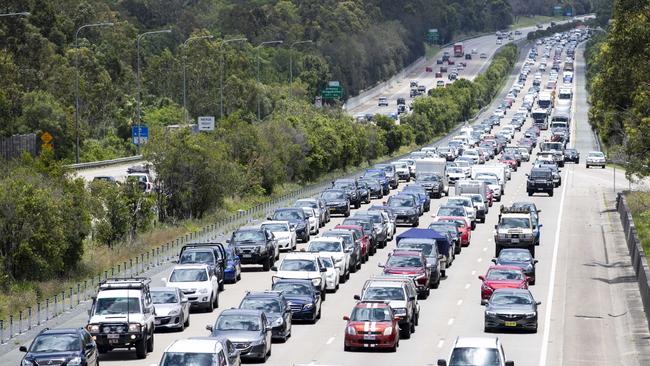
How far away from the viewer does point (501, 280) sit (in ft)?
157

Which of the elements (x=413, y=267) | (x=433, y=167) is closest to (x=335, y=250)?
(x=413, y=267)

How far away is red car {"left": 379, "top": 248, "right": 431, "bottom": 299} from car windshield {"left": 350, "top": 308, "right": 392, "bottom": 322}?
9.94m

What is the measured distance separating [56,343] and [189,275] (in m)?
13.4

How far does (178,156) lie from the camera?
72.8 m

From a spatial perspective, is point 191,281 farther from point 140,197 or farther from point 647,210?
point 647,210

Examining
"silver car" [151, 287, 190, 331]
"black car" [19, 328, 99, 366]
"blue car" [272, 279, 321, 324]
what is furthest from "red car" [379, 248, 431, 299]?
"black car" [19, 328, 99, 366]

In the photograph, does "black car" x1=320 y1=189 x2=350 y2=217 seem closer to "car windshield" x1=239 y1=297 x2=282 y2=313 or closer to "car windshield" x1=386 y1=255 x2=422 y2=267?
"car windshield" x1=386 y1=255 x2=422 y2=267

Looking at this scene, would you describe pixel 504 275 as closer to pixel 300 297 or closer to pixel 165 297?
pixel 300 297

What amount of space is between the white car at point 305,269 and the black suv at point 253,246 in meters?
7.29

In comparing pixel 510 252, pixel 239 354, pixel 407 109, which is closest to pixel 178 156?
pixel 510 252

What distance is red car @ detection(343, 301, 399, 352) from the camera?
38625mm

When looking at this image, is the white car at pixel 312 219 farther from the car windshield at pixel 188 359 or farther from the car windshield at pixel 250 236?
the car windshield at pixel 188 359

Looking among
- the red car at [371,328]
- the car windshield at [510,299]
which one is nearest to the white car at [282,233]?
the car windshield at [510,299]

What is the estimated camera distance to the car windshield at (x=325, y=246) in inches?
2089
